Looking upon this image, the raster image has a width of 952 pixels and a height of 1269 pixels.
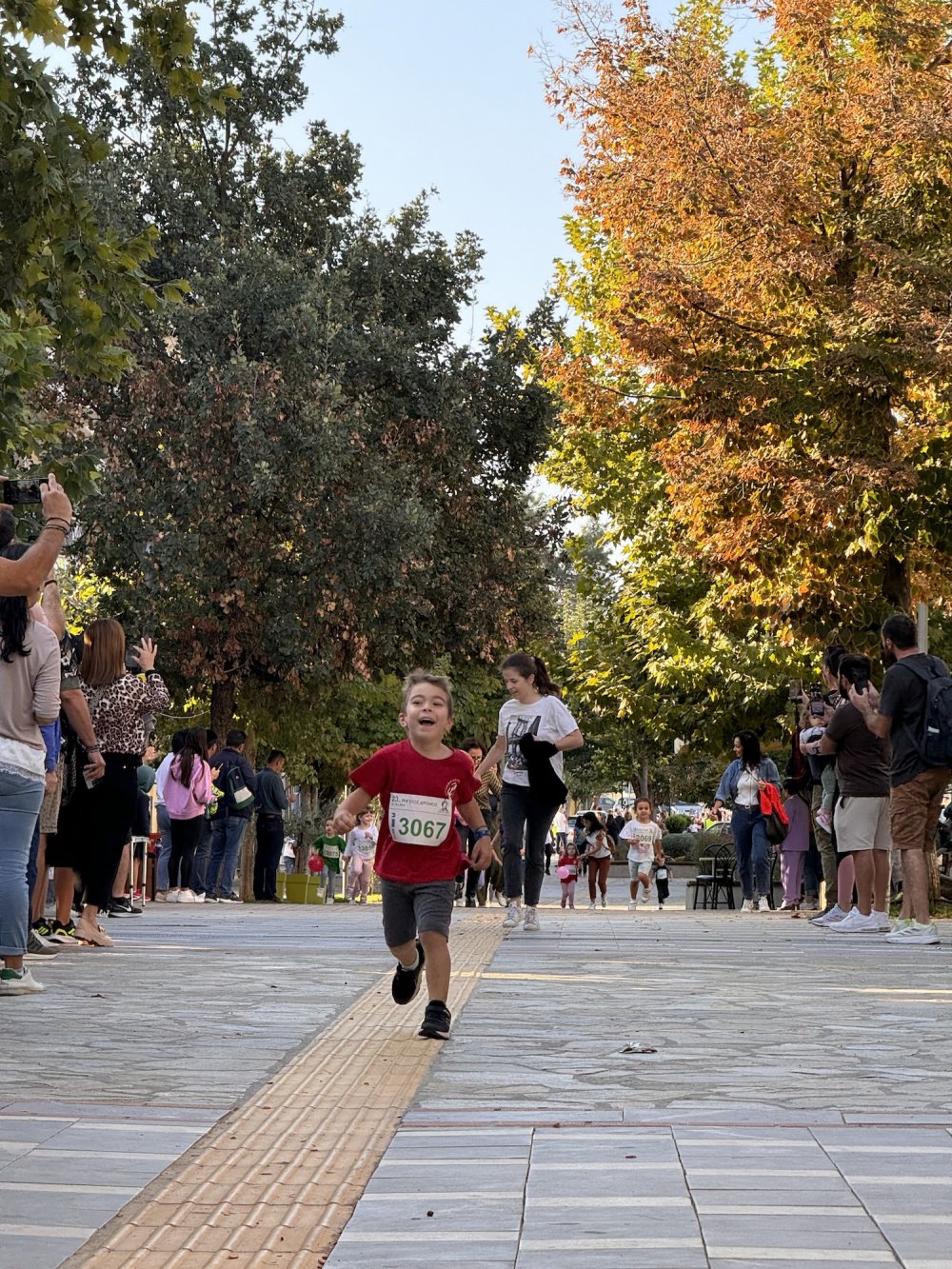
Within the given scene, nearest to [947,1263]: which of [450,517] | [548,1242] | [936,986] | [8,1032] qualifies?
[548,1242]

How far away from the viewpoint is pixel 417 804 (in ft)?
24.8

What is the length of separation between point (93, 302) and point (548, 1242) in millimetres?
10110

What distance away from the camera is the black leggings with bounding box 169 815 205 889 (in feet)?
72.0

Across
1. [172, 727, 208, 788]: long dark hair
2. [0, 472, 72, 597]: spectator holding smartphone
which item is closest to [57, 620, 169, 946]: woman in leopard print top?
[0, 472, 72, 597]: spectator holding smartphone

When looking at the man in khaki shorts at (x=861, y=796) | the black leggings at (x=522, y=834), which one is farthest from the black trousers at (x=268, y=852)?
the man in khaki shorts at (x=861, y=796)

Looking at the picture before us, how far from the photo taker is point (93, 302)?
13000mm

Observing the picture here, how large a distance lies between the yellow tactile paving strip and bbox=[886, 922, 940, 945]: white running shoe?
6.63m

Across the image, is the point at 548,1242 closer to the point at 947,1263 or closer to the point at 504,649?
the point at 947,1263

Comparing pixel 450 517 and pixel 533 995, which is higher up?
pixel 450 517

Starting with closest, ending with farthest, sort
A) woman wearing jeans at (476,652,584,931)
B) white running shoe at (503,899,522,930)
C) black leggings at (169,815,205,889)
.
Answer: woman wearing jeans at (476,652,584,931) < white running shoe at (503,899,522,930) < black leggings at (169,815,205,889)

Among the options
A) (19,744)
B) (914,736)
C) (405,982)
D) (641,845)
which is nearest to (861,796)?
(914,736)

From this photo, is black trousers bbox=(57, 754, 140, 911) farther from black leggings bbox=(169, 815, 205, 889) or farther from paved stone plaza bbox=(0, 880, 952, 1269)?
black leggings bbox=(169, 815, 205, 889)

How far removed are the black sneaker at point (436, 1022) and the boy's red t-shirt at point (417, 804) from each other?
55 cm

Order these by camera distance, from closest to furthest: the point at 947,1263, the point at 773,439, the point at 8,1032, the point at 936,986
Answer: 1. the point at 947,1263
2. the point at 8,1032
3. the point at 936,986
4. the point at 773,439
